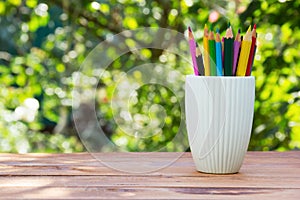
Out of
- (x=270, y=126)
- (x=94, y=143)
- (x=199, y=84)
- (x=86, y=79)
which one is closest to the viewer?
(x=199, y=84)

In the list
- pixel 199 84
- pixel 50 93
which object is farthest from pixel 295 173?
pixel 50 93

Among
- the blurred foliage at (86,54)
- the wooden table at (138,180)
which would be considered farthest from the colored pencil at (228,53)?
the blurred foliage at (86,54)

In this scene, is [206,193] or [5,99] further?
[5,99]

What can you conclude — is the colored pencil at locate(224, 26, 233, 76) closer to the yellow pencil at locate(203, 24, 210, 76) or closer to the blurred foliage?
the yellow pencil at locate(203, 24, 210, 76)

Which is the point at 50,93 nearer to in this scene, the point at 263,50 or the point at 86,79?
the point at 86,79

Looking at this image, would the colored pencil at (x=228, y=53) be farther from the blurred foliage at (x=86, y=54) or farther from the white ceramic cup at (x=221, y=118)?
the blurred foliage at (x=86, y=54)

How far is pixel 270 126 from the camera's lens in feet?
6.84

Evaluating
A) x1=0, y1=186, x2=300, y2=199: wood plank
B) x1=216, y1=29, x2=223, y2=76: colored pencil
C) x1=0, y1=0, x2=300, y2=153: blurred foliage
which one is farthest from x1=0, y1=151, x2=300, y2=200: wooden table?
x1=0, y1=0, x2=300, y2=153: blurred foliage

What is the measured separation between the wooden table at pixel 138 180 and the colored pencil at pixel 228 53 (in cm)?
17

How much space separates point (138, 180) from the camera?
909mm

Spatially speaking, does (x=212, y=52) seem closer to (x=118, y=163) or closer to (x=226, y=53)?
(x=226, y=53)

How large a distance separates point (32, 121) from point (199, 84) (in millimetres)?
1551

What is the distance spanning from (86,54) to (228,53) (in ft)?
4.92

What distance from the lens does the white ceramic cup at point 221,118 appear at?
955 mm
